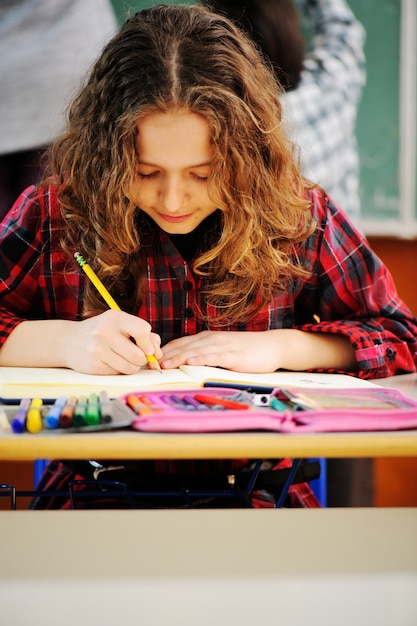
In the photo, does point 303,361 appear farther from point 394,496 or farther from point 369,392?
point 394,496

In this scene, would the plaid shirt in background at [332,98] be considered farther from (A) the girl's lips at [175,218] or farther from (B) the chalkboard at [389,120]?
(A) the girl's lips at [175,218]

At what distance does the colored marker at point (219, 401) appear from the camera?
87 cm

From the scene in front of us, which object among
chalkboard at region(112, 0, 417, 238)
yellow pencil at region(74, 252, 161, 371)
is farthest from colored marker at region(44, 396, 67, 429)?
chalkboard at region(112, 0, 417, 238)

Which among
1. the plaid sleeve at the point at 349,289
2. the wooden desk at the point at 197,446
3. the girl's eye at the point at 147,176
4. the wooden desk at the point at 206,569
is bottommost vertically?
the wooden desk at the point at 206,569

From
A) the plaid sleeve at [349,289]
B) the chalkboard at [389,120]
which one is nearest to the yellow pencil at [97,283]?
the plaid sleeve at [349,289]

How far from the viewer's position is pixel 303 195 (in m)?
1.41

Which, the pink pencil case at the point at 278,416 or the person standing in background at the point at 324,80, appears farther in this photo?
the person standing in background at the point at 324,80

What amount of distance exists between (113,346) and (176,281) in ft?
0.91

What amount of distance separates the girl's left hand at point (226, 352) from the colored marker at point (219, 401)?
255mm

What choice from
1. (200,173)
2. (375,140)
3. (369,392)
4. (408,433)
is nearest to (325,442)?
(408,433)

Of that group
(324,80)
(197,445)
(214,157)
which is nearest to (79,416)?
(197,445)

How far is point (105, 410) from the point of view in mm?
829

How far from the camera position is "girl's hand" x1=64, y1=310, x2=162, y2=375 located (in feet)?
3.67

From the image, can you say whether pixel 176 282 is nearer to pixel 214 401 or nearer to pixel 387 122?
pixel 214 401
